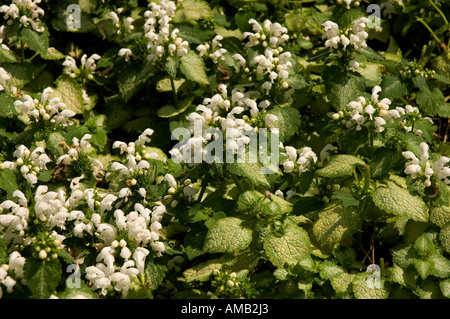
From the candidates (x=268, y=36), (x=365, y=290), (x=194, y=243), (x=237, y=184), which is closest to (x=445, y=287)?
(x=365, y=290)

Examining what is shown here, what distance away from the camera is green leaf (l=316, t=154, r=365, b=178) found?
285 cm

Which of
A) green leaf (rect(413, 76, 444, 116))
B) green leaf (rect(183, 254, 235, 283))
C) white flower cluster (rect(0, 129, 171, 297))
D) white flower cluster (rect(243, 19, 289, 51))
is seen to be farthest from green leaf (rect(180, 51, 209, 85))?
green leaf (rect(413, 76, 444, 116))

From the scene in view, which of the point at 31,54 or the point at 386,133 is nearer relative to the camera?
the point at 386,133

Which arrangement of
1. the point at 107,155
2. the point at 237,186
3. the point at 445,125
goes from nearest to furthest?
the point at 237,186 → the point at 107,155 → the point at 445,125

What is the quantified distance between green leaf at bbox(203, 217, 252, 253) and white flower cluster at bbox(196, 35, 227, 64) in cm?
134

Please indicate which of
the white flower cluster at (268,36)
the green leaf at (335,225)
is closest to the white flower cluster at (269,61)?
the white flower cluster at (268,36)

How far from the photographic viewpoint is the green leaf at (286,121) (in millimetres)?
3355

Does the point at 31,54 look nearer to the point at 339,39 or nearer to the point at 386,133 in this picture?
the point at 339,39

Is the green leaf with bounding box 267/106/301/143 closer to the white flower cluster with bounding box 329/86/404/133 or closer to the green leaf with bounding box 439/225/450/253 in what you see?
the white flower cluster with bounding box 329/86/404/133

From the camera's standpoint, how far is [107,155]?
3684mm

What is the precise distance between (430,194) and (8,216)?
2.15 m

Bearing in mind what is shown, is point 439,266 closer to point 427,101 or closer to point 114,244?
point 427,101

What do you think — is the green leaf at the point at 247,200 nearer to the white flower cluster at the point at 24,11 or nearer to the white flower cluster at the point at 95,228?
the white flower cluster at the point at 95,228

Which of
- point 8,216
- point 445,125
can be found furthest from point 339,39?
point 8,216
